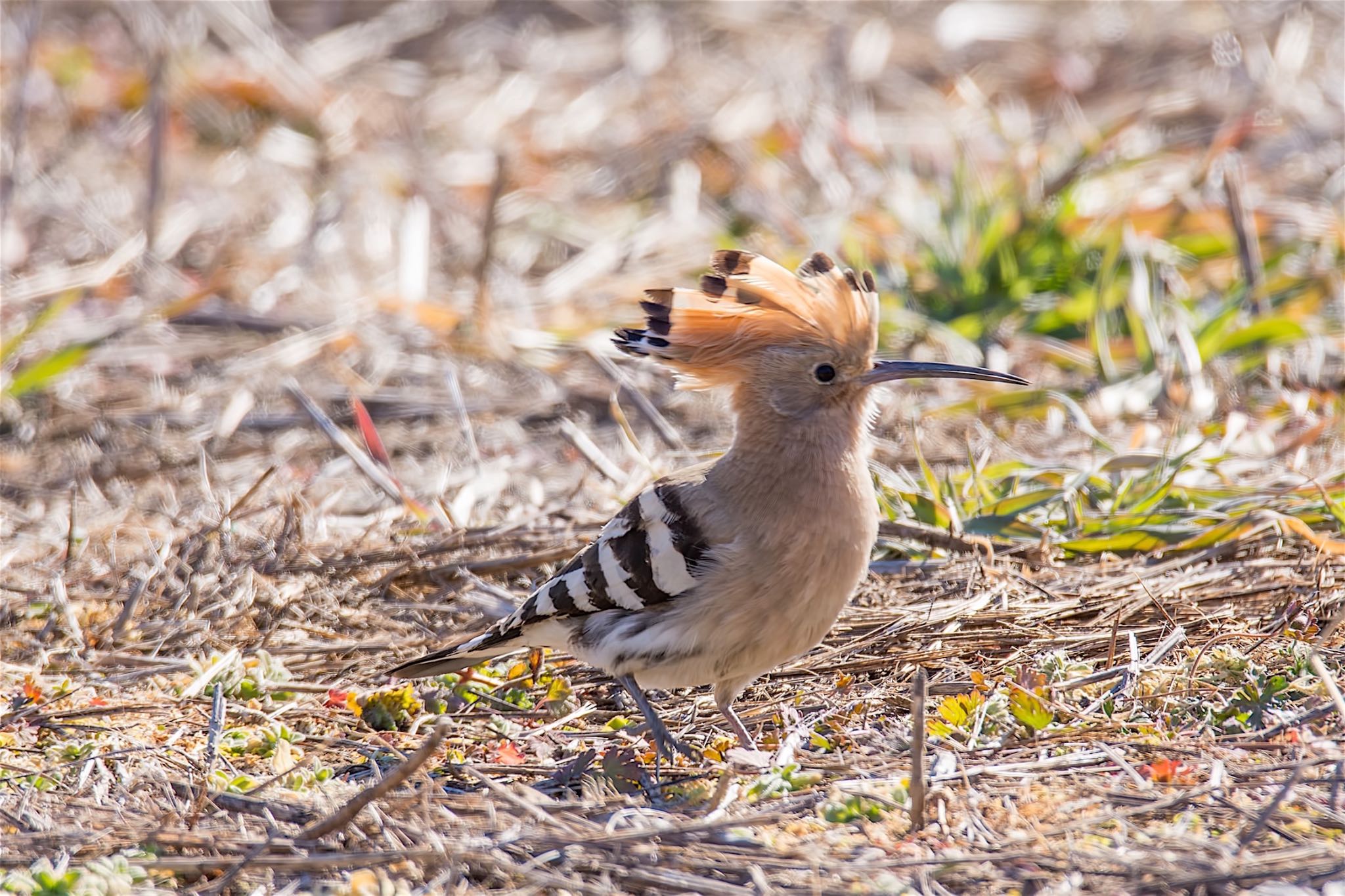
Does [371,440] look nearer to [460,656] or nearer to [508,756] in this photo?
[460,656]

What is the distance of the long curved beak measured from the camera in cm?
318

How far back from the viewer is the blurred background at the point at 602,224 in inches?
189

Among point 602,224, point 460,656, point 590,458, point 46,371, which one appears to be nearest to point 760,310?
point 460,656

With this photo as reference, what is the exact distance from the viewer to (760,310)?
10.5 feet

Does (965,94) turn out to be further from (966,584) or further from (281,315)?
(966,584)

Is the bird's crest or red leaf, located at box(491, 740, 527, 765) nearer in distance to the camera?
red leaf, located at box(491, 740, 527, 765)

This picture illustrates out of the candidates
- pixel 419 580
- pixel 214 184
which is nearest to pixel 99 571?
pixel 419 580

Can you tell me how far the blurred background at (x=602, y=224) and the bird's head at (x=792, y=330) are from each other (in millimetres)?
699

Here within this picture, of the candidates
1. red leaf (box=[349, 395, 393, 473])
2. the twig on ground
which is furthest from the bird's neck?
red leaf (box=[349, 395, 393, 473])

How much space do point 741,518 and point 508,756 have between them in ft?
2.18

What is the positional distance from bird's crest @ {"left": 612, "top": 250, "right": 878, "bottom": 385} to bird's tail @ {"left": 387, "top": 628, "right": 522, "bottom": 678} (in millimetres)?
690

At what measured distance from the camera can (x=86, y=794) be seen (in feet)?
8.93

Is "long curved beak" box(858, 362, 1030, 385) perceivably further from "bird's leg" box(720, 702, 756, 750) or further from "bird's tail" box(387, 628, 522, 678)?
"bird's tail" box(387, 628, 522, 678)

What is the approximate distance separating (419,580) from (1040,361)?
2405mm
